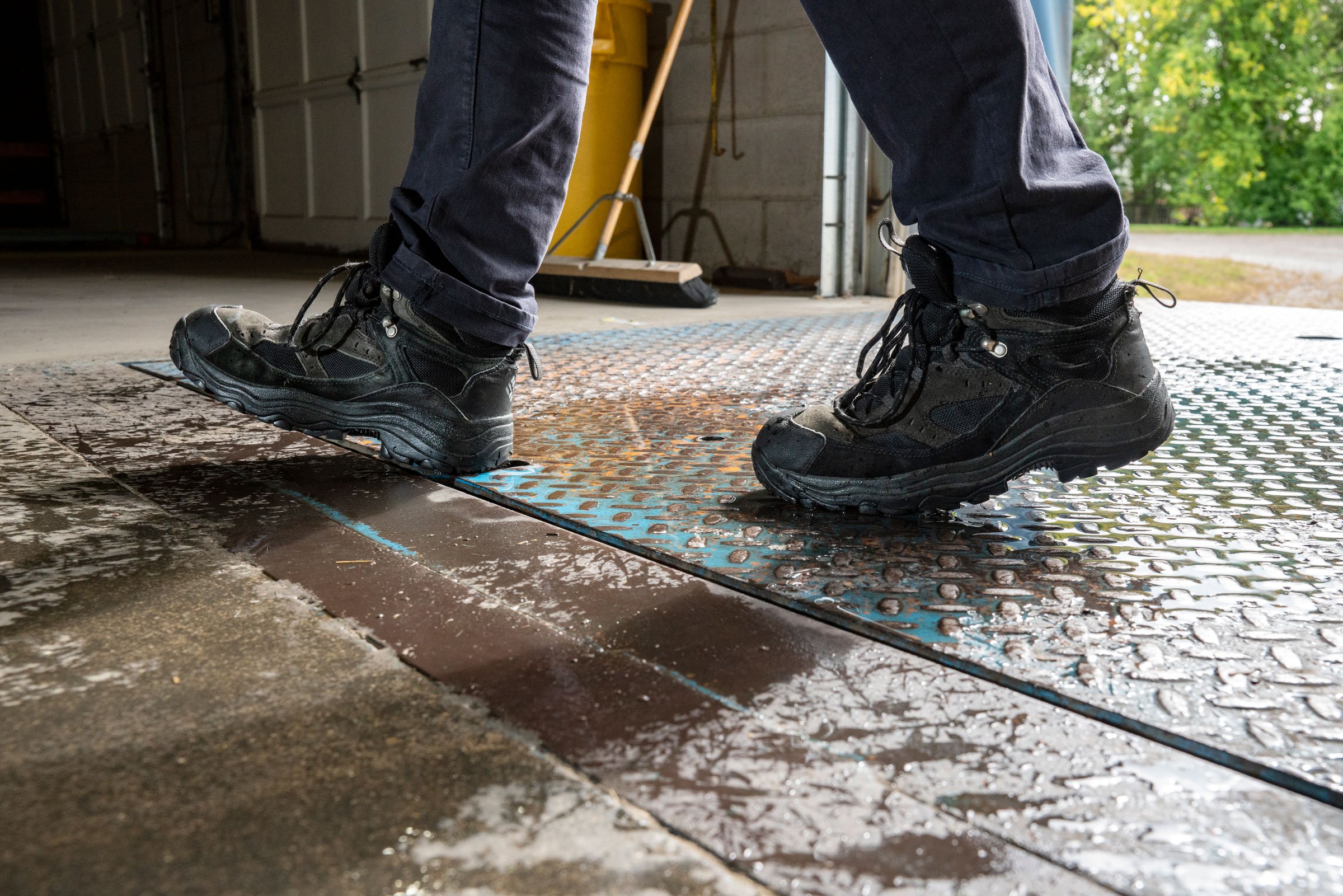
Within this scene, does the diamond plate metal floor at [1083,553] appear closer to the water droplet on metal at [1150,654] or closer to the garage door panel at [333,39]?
the water droplet on metal at [1150,654]

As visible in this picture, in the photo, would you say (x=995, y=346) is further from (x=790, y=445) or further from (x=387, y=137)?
(x=387, y=137)

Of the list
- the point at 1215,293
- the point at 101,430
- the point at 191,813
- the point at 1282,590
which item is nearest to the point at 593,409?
the point at 101,430

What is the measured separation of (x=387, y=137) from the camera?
653cm

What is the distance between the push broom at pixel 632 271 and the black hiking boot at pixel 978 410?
266cm

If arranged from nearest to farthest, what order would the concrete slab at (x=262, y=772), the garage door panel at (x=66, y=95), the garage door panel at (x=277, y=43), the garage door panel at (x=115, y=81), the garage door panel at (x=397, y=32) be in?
the concrete slab at (x=262, y=772), the garage door panel at (x=397, y=32), the garage door panel at (x=277, y=43), the garage door panel at (x=115, y=81), the garage door panel at (x=66, y=95)

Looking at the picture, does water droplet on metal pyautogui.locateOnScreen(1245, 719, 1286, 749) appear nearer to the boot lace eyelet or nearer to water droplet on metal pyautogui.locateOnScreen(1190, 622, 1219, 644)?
water droplet on metal pyautogui.locateOnScreen(1190, 622, 1219, 644)

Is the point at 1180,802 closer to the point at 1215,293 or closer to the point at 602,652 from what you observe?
the point at 602,652

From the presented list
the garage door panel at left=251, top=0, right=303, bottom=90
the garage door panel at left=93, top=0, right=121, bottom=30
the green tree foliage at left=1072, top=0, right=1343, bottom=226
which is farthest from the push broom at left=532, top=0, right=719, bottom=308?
the green tree foliage at left=1072, top=0, right=1343, bottom=226

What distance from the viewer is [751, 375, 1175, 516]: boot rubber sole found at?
110 centimetres

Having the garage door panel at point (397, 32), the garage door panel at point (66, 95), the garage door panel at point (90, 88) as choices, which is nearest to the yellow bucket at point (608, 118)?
the garage door panel at point (397, 32)

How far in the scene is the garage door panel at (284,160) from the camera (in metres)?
7.67

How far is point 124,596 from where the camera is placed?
878mm

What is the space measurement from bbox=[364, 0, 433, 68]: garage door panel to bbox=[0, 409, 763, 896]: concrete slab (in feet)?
18.3

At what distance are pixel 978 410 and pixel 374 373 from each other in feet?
2.50
